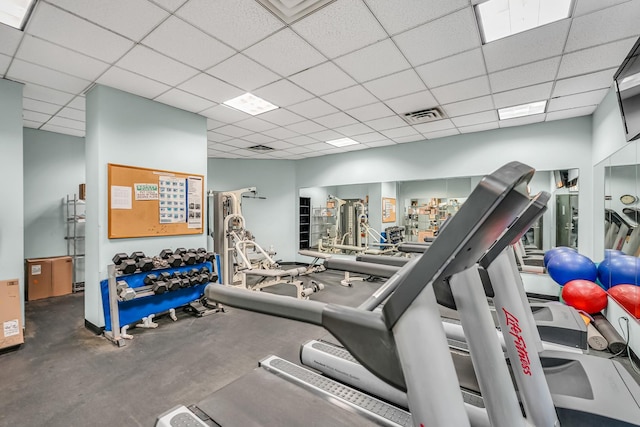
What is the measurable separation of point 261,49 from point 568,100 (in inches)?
153

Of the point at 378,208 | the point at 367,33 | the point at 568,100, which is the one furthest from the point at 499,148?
the point at 367,33

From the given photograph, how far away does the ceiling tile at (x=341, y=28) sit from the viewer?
209 centimetres

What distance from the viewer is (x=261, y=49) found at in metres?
2.57

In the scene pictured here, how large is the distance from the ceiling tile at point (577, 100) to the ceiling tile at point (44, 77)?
5695 mm

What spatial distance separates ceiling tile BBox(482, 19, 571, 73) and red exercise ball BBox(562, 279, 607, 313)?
7.82ft

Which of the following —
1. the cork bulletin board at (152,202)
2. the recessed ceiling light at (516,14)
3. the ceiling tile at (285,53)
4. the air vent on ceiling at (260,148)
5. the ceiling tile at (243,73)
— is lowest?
the cork bulletin board at (152,202)

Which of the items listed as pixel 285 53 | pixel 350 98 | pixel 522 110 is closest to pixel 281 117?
pixel 350 98

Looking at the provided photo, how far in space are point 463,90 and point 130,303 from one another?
4592 mm

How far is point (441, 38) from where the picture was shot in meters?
2.41

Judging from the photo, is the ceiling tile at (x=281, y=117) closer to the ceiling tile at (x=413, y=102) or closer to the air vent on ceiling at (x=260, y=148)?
the ceiling tile at (x=413, y=102)

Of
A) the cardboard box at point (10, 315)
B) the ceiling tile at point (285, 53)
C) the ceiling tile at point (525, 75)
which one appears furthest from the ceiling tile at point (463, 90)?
the cardboard box at point (10, 315)

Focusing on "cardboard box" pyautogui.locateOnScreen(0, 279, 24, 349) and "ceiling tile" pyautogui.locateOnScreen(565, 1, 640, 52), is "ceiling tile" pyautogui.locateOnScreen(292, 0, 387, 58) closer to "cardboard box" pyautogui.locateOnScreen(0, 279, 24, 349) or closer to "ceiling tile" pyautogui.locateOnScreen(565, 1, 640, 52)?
"ceiling tile" pyautogui.locateOnScreen(565, 1, 640, 52)

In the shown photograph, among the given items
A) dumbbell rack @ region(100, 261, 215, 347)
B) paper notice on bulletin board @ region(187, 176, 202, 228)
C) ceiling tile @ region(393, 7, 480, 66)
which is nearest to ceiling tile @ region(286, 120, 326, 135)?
paper notice on bulletin board @ region(187, 176, 202, 228)

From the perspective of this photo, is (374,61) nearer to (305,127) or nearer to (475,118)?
(305,127)
